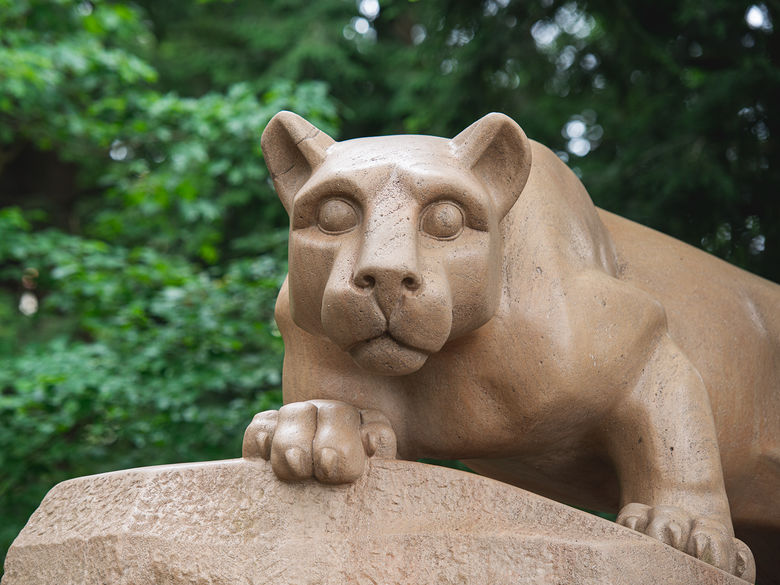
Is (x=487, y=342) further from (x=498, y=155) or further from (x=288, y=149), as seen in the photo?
(x=288, y=149)

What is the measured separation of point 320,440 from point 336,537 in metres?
0.21

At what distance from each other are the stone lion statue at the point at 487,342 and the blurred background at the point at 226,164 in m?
2.01

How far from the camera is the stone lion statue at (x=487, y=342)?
2.09 m

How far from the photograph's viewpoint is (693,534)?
7.25 feet

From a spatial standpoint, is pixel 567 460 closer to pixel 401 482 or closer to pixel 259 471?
pixel 401 482

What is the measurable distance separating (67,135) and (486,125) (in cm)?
394

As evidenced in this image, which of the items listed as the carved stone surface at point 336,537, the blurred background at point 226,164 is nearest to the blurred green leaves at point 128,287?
the blurred background at point 226,164

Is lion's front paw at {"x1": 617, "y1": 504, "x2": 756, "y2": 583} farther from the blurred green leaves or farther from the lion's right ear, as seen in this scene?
the blurred green leaves

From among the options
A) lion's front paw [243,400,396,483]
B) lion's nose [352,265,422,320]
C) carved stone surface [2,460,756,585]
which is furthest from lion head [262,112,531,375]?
carved stone surface [2,460,756,585]

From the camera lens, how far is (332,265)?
2133 millimetres

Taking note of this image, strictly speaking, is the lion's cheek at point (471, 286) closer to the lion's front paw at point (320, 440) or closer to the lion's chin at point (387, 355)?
the lion's chin at point (387, 355)

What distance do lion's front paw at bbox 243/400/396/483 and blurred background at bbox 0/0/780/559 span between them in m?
2.01

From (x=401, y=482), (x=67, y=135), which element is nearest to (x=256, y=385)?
(x=67, y=135)

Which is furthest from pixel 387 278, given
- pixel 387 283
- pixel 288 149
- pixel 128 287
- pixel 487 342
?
pixel 128 287
